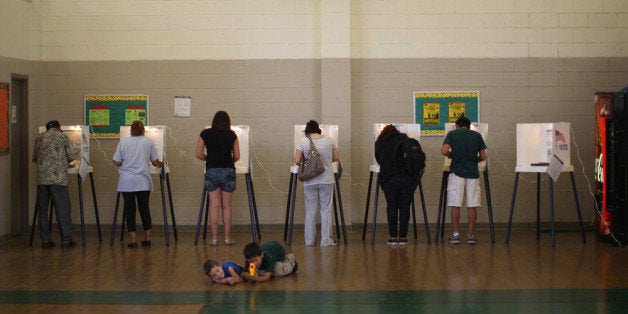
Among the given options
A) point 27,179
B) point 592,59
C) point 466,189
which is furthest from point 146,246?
point 592,59

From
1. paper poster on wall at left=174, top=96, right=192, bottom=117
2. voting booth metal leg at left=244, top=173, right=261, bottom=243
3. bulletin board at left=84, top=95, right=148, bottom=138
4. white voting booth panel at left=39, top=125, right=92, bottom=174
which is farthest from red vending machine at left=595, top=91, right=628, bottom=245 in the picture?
white voting booth panel at left=39, top=125, right=92, bottom=174

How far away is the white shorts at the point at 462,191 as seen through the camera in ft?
29.7

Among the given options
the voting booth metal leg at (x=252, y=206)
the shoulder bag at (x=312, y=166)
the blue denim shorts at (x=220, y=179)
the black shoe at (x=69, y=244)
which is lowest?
the black shoe at (x=69, y=244)

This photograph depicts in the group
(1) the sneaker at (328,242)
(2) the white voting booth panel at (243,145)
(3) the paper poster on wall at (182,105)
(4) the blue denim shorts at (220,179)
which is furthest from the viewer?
(3) the paper poster on wall at (182,105)

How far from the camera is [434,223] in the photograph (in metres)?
10.4

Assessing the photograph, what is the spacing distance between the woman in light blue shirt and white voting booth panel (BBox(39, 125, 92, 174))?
0.62 m

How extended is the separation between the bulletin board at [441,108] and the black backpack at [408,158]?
1.48 m

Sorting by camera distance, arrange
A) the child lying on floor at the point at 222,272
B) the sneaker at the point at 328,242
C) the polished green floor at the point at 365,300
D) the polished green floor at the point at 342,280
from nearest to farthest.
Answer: the polished green floor at the point at 365,300 < the polished green floor at the point at 342,280 < the child lying on floor at the point at 222,272 < the sneaker at the point at 328,242

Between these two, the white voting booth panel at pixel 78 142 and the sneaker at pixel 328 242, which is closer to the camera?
the sneaker at pixel 328 242

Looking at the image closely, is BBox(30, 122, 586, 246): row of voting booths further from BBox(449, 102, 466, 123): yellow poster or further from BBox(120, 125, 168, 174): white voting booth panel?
BBox(449, 102, 466, 123): yellow poster

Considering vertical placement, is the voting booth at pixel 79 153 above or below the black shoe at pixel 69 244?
above

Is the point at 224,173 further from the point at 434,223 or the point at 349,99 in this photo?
the point at 434,223

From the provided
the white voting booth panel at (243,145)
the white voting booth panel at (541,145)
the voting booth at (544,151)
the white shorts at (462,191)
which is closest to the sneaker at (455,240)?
the white shorts at (462,191)

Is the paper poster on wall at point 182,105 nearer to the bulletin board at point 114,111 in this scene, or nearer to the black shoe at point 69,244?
the bulletin board at point 114,111
